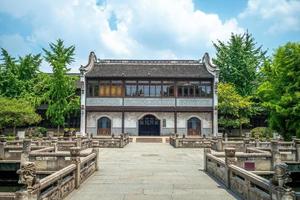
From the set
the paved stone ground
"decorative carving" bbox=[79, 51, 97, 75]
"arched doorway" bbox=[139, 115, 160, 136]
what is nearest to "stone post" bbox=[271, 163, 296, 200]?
the paved stone ground

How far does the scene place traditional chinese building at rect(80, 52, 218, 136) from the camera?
116ft

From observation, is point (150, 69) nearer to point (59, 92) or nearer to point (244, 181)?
point (59, 92)

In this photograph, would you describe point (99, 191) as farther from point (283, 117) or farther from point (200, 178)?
point (283, 117)

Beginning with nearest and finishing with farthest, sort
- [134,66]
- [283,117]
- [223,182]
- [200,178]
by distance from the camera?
[223,182], [200,178], [283,117], [134,66]

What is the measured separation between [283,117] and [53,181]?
18334 mm

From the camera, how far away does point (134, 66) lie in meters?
38.2

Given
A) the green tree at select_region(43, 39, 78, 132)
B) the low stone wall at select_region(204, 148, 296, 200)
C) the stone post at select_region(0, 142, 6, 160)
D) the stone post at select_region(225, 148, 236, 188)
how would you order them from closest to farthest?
the low stone wall at select_region(204, 148, 296, 200) → the stone post at select_region(225, 148, 236, 188) → the stone post at select_region(0, 142, 6, 160) → the green tree at select_region(43, 39, 78, 132)

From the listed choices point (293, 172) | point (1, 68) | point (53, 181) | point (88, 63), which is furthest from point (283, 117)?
point (1, 68)

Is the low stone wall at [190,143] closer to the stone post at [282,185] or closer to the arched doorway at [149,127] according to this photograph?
the arched doorway at [149,127]

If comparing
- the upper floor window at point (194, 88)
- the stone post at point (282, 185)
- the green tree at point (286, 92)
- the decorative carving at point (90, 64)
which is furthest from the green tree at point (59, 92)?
the stone post at point (282, 185)

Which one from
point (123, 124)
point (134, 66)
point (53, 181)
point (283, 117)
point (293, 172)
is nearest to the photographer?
point (53, 181)

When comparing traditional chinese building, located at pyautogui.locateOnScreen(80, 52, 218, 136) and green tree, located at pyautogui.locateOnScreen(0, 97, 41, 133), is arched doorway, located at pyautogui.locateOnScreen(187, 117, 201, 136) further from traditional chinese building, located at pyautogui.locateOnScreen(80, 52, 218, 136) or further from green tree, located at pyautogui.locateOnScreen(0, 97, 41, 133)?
green tree, located at pyautogui.locateOnScreen(0, 97, 41, 133)

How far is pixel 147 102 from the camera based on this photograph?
35.3 meters

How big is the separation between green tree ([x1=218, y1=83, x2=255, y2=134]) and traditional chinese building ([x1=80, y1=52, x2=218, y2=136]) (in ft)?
4.20
